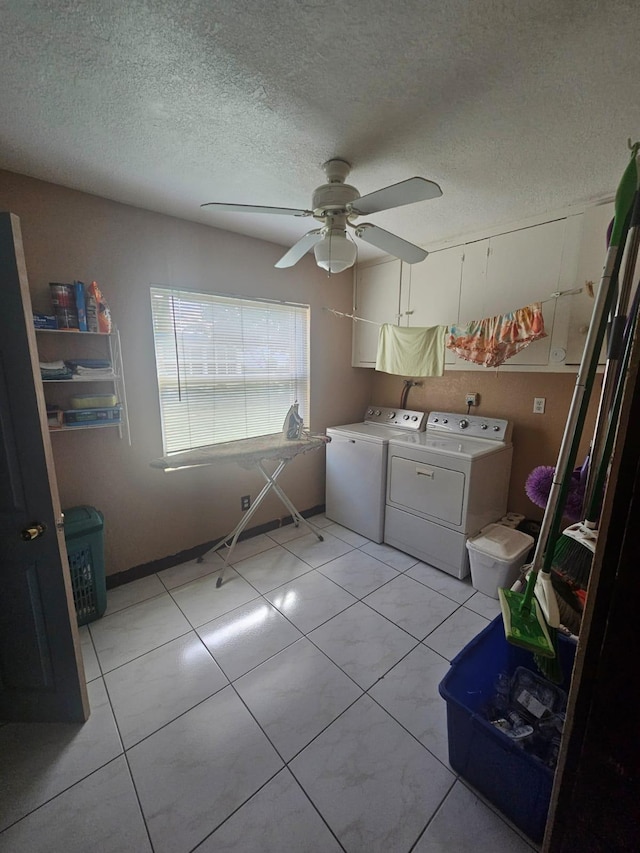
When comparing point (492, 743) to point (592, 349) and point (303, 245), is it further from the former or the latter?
point (303, 245)

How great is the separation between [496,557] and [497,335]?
4.67 feet

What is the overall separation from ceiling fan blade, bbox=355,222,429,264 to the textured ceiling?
12.3 inches

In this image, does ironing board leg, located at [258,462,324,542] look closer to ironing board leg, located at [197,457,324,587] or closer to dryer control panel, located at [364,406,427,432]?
ironing board leg, located at [197,457,324,587]

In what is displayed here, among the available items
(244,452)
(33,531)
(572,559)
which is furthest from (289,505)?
(572,559)

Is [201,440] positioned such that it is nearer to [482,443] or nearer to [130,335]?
[130,335]

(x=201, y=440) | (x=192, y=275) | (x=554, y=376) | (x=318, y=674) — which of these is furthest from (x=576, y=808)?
(x=192, y=275)

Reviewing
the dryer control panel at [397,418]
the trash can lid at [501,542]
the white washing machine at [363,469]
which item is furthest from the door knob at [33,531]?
the dryer control panel at [397,418]

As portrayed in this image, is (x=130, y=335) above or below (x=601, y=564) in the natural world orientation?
above

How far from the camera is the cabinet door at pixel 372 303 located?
2945mm

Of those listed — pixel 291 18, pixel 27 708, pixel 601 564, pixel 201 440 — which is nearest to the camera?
pixel 601 564

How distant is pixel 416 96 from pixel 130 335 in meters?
1.90

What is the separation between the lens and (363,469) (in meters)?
2.84

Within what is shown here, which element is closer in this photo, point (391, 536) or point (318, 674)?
point (318, 674)

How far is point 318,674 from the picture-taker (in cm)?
164
